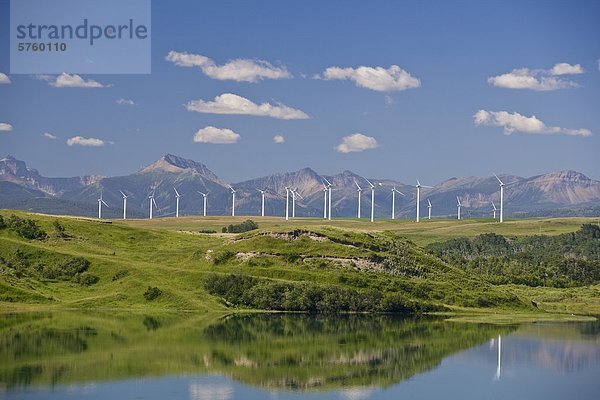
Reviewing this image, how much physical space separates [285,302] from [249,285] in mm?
8844

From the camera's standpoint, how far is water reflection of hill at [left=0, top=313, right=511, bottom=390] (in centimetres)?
10650

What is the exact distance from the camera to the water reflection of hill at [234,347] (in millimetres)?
106500

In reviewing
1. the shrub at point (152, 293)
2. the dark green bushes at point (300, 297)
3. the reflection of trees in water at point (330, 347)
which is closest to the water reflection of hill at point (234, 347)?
the reflection of trees in water at point (330, 347)

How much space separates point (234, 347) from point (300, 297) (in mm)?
51593

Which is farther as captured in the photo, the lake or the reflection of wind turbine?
the reflection of wind turbine

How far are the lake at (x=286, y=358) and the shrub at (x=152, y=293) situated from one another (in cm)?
1271

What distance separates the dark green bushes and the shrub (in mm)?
10228

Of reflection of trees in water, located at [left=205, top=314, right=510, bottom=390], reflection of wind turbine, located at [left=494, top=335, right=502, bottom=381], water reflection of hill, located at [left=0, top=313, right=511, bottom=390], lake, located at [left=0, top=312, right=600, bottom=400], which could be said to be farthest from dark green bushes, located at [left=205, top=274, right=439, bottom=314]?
reflection of wind turbine, located at [left=494, top=335, right=502, bottom=381]

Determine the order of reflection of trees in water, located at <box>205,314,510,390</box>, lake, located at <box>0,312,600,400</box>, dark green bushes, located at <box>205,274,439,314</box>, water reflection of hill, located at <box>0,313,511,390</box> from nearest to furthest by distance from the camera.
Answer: lake, located at <box>0,312,600,400</box>
water reflection of hill, located at <box>0,313,511,390</box>
reflection of trees in water, located at <box>205,314,510,390</box>
dark green bushes, located at <box>205,274,439,314</box>

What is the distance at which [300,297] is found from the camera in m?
178

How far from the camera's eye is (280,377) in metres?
108

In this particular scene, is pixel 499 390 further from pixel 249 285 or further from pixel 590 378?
pixel 249 285

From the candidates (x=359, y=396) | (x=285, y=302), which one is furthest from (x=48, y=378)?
(x=285, y=302)

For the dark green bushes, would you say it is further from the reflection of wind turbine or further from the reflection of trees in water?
the reflection of wind turbine
